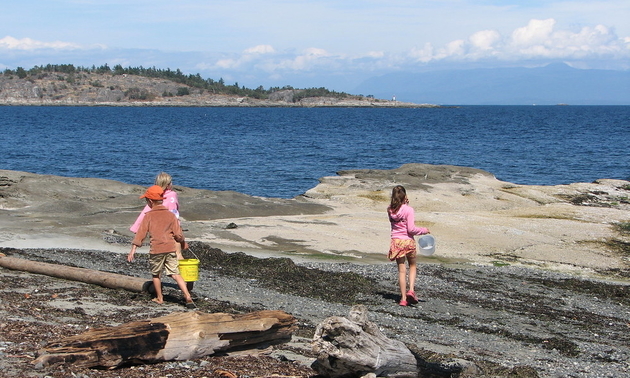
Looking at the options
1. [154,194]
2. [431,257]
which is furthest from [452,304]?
[154,194]

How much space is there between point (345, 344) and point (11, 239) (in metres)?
12.0

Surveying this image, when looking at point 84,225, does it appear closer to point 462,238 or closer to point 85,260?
point 85,260

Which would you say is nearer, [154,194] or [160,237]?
[154,194]

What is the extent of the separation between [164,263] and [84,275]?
1.75 metres


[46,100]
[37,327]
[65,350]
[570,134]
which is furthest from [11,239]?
[46,100]

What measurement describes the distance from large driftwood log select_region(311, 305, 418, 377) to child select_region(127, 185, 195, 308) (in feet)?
12.5

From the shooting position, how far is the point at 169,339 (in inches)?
272

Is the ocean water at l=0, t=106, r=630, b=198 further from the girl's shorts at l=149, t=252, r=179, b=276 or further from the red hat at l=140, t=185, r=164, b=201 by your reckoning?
the red hat at l=140, t=185, r=164, b=201

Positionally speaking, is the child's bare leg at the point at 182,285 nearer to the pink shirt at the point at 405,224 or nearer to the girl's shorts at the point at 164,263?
the girl's shorts at the point at 164,263

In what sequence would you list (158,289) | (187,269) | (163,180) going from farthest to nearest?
(163,180) < (187,269) < (158,289)

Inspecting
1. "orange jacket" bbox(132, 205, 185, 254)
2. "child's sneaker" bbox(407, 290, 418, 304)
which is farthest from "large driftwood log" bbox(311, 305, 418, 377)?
"child's sneaker" bbox(407, 290, 418, 304)

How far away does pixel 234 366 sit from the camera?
6.98 meters

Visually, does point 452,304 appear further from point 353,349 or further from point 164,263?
point 353,349

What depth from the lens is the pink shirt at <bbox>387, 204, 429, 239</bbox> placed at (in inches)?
456
